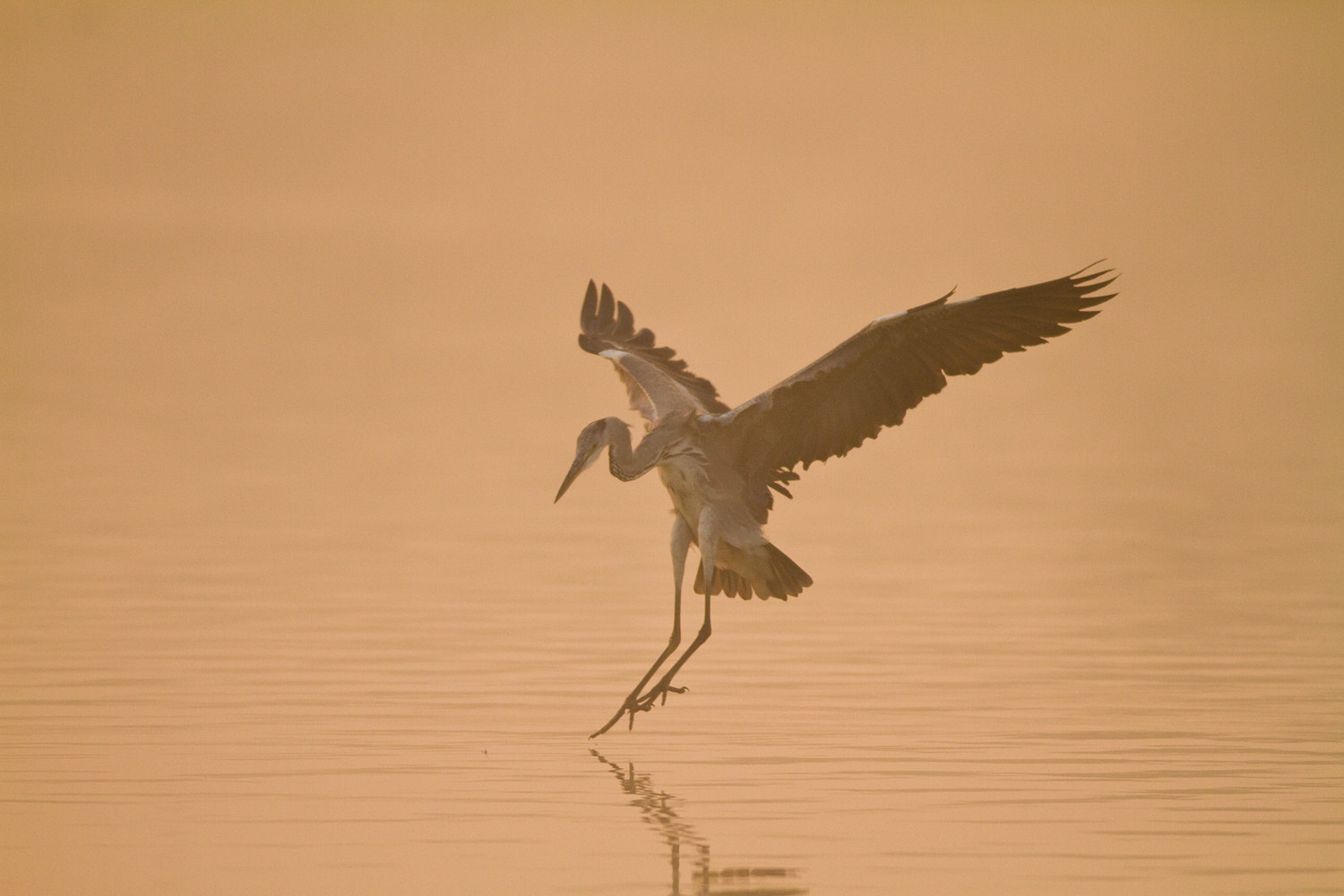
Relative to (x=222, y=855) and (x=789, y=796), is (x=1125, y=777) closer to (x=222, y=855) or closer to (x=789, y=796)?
(x=789, y=796)

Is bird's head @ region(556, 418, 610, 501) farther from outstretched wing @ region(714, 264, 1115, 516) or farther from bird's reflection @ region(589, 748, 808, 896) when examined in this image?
bird's reflection @ region(589, 748, 808, 896)

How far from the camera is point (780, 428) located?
12.9 metres

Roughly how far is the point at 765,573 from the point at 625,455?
3.49 feet

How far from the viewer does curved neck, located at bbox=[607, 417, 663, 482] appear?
12.6m

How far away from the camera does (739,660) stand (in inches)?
578

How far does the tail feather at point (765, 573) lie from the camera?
12828 millimetres

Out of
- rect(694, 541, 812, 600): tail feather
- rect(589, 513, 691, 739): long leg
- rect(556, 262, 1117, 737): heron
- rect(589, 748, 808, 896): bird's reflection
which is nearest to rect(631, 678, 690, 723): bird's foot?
rect(556, 262, 1117, 737): heron

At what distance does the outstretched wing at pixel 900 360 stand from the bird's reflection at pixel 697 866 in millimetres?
2787

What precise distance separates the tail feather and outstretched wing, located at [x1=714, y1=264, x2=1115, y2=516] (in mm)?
658

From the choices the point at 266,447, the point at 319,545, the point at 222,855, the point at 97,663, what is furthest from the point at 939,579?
the point at 266,447

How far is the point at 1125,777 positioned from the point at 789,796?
5.37 feet

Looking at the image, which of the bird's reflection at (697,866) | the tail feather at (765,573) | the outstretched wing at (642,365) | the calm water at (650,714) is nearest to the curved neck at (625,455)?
the outstretched wing at (642,365)

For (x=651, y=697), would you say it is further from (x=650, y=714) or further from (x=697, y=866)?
(x=697, y=866)

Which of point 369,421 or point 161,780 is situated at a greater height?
point 369,421
